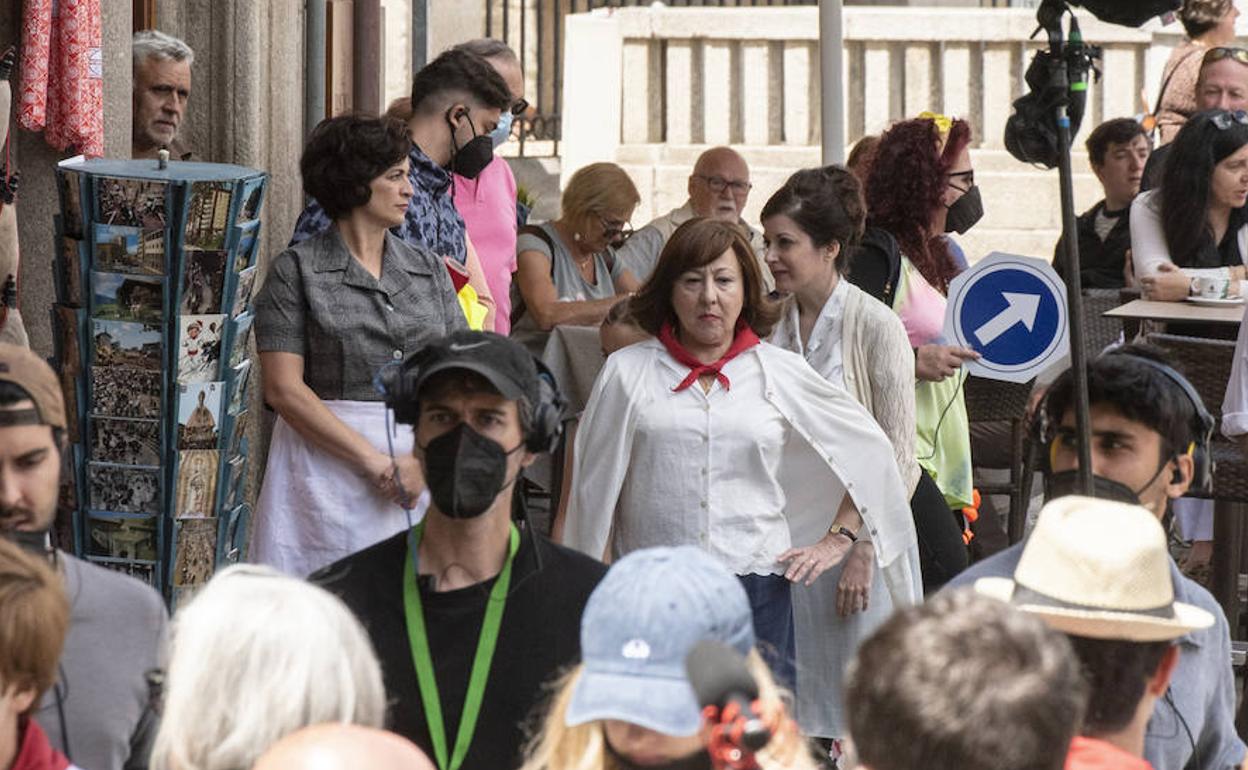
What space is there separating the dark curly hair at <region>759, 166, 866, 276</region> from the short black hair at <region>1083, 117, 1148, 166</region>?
3600 mm

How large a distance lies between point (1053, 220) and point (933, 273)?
8.02 metres

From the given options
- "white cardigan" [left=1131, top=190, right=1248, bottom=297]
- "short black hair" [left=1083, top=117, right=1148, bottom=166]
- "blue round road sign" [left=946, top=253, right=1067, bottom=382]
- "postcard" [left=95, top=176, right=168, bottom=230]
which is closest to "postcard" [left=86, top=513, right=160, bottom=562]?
"postcard" [left=95, top=176, right=168, bottom=230]

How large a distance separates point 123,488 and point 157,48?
2.34 metres

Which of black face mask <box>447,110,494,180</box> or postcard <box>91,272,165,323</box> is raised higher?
black face mask <box>447,110,494,180</box>

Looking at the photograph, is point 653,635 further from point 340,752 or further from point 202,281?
point 202,281

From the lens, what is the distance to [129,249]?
607 centimetres

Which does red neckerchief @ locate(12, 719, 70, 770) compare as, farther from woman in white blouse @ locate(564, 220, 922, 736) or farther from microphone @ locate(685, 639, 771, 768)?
woman in white blouse @ locate(564, 220, 922, 736)

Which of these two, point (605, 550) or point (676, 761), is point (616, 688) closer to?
point (676, 761)

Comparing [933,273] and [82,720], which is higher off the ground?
[933,273]

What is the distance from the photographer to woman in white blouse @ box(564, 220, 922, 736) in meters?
6.15

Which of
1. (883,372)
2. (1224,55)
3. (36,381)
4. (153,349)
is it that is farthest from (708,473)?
(1224,55)

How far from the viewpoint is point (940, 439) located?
791 cm

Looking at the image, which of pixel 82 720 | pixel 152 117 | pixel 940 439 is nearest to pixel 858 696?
pixel 82 720

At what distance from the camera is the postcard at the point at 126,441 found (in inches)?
245
